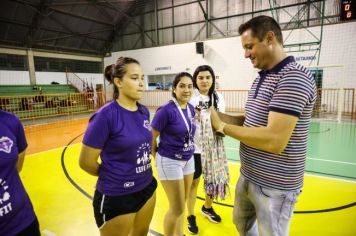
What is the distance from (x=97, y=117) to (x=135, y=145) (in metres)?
0.37

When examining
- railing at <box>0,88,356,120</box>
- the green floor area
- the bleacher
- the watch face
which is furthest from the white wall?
the bleacher

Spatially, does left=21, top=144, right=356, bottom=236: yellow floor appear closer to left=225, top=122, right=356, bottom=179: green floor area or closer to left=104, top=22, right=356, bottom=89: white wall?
left=225, top=122, right=356, bottom=179: green floor area

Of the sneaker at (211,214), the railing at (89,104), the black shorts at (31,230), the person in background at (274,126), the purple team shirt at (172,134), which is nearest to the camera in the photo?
the person in background at (274,126)

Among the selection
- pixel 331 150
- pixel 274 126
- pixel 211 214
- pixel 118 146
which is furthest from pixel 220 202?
pixel 331 150

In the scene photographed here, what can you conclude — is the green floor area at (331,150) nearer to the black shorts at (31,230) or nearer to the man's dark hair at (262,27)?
the man's dark hair at (262,27)

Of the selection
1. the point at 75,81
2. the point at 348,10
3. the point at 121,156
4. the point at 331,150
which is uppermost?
the point at 348,10

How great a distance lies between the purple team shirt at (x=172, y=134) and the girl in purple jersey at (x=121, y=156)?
58 cm

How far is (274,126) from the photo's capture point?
55.7 inches

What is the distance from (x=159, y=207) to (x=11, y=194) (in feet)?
8.60

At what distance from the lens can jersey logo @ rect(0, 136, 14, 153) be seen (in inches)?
59.9

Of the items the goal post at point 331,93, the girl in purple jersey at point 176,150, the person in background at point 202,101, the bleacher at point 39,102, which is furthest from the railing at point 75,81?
the girl in purple jersey at point 176,150

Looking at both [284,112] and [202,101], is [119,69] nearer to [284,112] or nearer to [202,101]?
[284,112]

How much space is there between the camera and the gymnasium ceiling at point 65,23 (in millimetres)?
15805

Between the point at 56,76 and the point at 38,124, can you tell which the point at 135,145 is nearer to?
the point at 38,124
